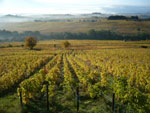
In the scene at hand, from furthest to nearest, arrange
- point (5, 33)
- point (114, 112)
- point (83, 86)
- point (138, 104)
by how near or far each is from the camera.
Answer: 1. point (5, 33)
2. point (83, 86)
3. point (114, 112)
4. point (138, 104)

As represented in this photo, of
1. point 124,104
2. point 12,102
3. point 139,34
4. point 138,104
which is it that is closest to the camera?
point 138,104

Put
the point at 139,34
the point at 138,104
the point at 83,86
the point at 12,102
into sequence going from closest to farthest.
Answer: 1. the point at 138,104
2. the point at 12,102
3. the point at 83,86
4. the point at 139,34

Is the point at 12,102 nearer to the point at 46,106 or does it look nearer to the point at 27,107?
the point at 27,107

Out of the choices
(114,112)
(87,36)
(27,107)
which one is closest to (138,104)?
(114,112)

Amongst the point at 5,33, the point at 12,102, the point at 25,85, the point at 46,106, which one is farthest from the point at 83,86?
the point at 5,33

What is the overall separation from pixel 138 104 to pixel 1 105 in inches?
361

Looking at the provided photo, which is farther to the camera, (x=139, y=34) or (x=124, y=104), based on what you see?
(x=139, y=34)

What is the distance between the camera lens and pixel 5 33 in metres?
153

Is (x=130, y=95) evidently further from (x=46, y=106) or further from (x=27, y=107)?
(x=27, y=107)

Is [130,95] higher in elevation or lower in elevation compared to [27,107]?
higher

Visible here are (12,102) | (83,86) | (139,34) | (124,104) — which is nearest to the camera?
(124,104)

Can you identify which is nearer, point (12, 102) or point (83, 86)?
point (12, 102)

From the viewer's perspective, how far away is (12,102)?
10.6 m

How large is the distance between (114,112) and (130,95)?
5.69 ft
